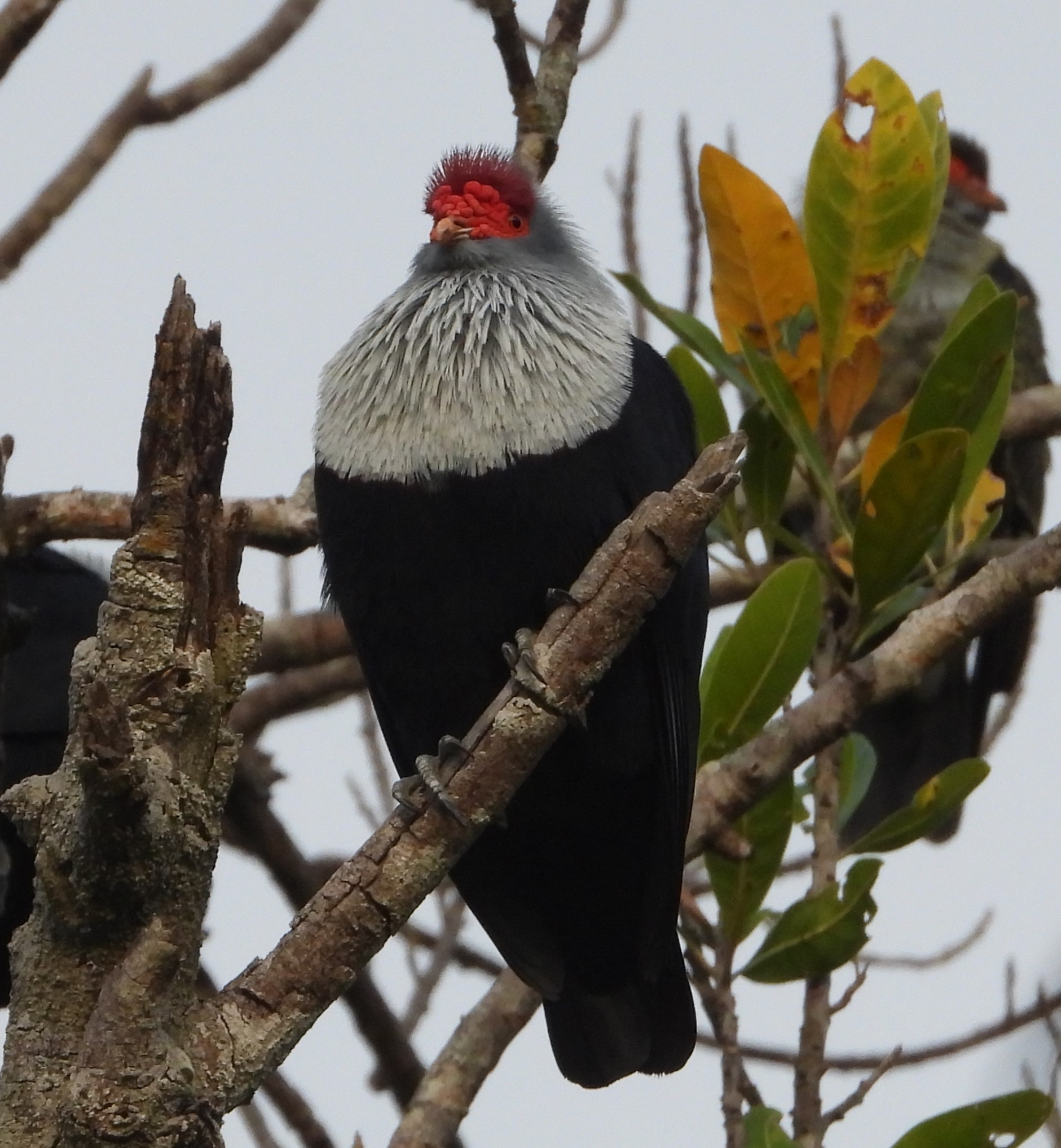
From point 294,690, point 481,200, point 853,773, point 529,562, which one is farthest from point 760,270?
point 294,690

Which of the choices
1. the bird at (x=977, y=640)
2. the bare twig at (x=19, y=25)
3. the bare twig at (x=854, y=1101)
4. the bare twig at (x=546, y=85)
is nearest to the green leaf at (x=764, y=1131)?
the bare twig at (x=854, y=1101)

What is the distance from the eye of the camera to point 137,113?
413cm

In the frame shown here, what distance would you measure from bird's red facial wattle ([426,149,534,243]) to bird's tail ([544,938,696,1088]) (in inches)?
59.7

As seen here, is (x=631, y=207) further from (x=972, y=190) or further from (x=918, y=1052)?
(x=972, y=190)

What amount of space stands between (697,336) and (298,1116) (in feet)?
5.92

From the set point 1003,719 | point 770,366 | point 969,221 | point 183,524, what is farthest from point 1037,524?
point 183,524

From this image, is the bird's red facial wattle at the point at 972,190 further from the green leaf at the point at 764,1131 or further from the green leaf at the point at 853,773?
the green leaf at the point at 764,1131

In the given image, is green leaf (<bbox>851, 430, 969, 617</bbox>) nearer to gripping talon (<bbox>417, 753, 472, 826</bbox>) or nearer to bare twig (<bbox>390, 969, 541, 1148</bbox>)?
gripping talon (<bbox>417, 753, 472, 826</bbox>)

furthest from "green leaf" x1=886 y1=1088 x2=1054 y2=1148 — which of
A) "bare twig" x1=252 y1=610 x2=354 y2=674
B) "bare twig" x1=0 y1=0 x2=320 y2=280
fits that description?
"bare twig" x1=0 y1=0 x2=320 y2=280

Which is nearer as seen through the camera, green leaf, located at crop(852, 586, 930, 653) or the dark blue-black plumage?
the dark blue-black plumage

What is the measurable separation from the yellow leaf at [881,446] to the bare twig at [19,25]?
1.87 meters

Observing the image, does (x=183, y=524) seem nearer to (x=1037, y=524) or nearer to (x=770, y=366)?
(x=770, y=366)

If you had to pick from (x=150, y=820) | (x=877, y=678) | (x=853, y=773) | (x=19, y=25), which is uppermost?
(x=19, y=25)

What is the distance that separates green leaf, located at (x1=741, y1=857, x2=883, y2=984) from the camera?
326 centimetres
